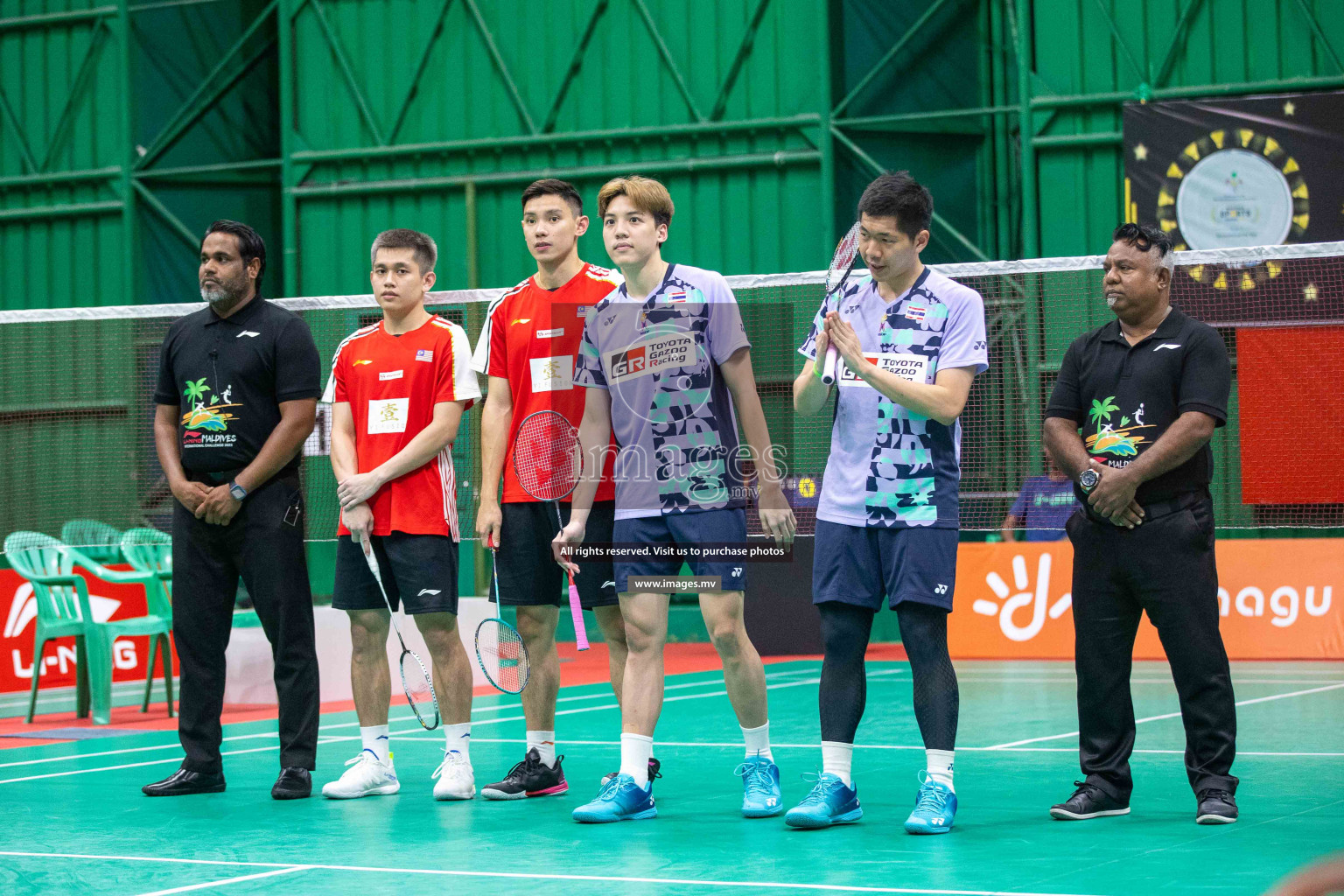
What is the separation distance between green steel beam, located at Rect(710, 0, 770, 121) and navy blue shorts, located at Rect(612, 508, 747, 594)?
12.5m

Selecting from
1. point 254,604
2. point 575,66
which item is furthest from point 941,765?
point 575,66

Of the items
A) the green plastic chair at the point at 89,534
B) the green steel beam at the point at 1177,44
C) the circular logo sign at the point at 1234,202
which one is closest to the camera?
the green plastic chair at the point at 89,534

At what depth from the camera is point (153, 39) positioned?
66.8 ft

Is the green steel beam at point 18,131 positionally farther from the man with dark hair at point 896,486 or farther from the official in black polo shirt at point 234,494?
the man with dark hair at point 896,486

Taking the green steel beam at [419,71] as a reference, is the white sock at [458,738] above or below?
below

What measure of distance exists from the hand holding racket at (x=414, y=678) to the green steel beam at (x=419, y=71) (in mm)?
13120

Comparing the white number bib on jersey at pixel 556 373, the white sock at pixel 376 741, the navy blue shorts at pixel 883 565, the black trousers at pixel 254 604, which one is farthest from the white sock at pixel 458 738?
the navy blue shorts at pixel 883 565

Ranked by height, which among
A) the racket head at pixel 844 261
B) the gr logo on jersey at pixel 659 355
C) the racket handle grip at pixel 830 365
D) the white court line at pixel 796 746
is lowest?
the white court line at pixel 796 746

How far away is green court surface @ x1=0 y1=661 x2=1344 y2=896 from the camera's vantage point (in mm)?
5281

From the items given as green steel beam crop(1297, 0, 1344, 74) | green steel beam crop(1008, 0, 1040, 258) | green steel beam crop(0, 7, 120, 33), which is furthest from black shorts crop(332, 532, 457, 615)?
green steel beam crop(0, 7, 120, 33)

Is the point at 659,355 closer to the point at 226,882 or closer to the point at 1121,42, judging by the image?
the point at 226,882

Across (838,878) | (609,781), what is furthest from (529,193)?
(838,878)

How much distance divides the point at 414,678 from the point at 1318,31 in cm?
1285

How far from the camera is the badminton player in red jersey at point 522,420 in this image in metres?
7.12
